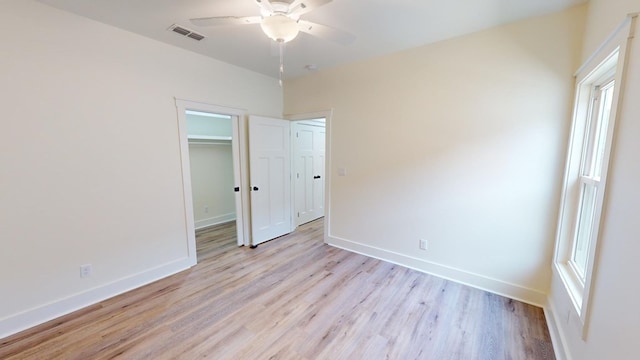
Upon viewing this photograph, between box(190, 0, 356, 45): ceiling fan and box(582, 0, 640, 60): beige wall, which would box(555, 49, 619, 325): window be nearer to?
box(582, 0, 640, 60): beige wall

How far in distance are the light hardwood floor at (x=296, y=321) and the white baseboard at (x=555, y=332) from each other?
0.16 feet

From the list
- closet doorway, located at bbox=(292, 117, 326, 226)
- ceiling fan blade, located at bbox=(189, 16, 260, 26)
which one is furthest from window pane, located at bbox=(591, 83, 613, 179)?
closet doorway, located at bbox=(292, 117, 326, 226)

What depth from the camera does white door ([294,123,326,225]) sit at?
4.49 m

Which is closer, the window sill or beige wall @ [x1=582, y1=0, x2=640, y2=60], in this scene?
beige wall @ [x1=582, y1=0, x2=640, y2=60]

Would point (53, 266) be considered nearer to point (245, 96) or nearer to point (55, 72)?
point (55, 72)

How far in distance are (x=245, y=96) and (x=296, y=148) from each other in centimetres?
123

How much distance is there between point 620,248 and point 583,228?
3.73ft

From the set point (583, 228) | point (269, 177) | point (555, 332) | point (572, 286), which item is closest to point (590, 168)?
point (583, 228)

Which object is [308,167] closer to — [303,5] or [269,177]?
[269,177]

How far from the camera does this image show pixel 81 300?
2295 millimetres

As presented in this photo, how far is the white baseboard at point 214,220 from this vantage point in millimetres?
4582

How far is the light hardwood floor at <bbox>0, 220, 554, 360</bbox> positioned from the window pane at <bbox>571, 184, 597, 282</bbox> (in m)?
0.61

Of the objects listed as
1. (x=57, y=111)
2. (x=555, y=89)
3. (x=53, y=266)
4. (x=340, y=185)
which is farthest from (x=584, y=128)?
(x=53, y=266)

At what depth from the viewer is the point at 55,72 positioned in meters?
2.08
